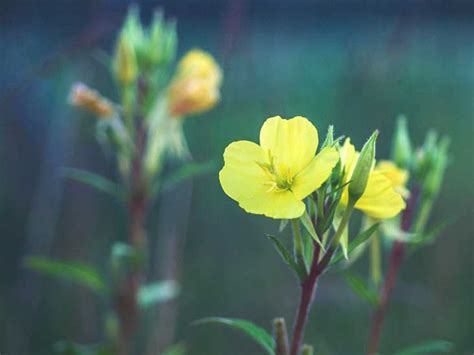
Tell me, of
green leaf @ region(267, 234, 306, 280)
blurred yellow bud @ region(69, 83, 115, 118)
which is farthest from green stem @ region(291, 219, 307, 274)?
blurred yellow bud @ region(69, 83, 115, 118)

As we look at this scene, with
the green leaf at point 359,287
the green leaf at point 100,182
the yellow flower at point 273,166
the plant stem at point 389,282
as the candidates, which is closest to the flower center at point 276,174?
the yellow flower at point 273,166

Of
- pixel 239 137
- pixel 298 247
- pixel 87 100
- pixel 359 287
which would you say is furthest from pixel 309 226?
pixel 239 137

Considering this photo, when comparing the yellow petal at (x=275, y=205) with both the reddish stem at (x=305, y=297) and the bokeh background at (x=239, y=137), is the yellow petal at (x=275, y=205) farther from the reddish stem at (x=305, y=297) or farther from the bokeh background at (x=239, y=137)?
the bokeh background at (x=239, y=137)

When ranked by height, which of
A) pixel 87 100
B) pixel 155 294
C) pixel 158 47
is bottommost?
pixel 155 294

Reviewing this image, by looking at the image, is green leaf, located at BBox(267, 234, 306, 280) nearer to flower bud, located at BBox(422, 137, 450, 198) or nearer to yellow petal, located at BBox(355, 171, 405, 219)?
yellow petal, located at BBox(355, 171, 405, 219)

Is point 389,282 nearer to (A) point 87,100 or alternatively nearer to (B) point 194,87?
(B) point 194,87

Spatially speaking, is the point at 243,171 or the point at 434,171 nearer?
the point at 243,171
